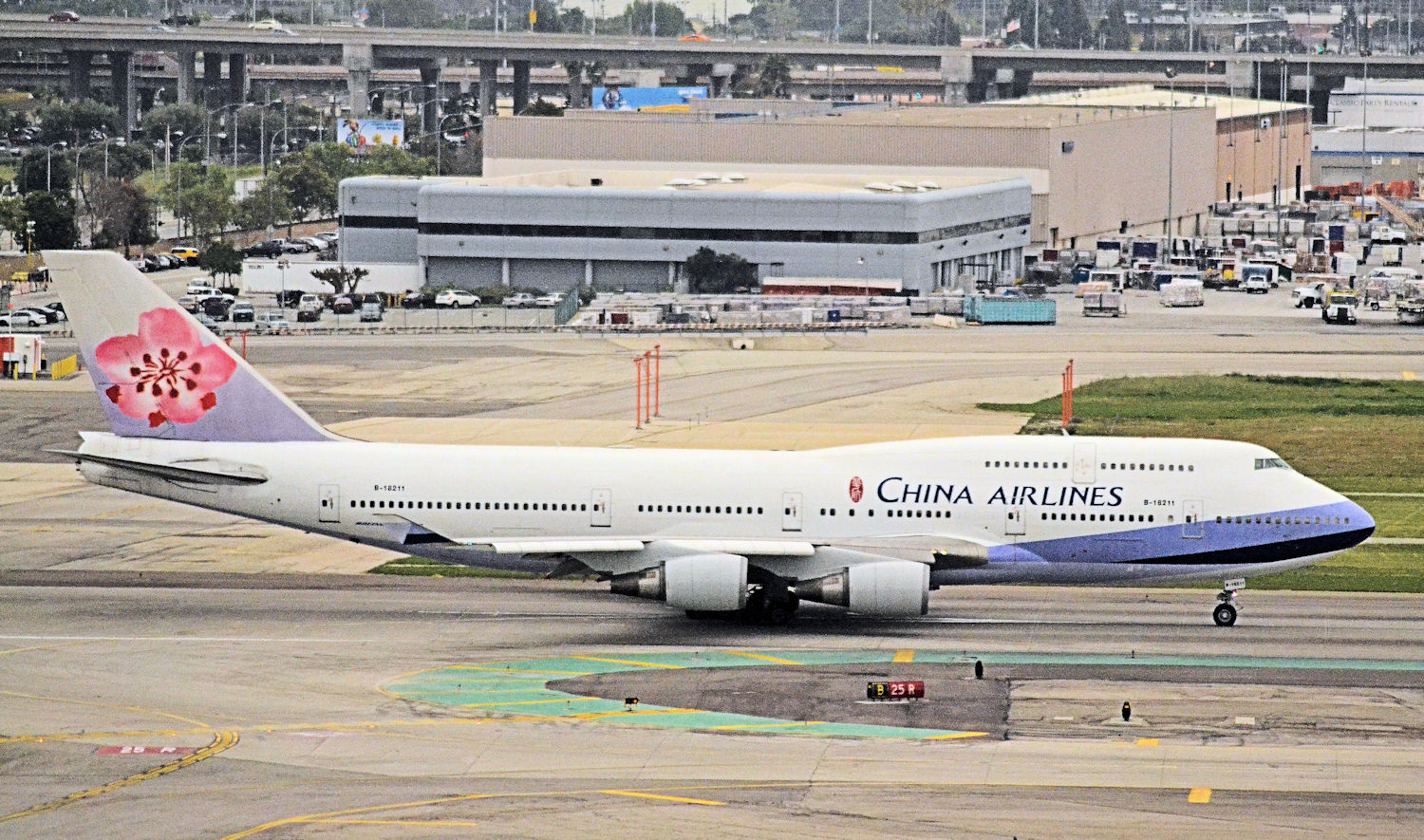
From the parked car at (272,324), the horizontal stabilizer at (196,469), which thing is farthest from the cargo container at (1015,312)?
the horizontal stabilizer at (196,469)

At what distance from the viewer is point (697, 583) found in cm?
5072

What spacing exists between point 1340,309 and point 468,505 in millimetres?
101438

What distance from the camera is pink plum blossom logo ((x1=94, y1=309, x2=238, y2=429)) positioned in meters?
53.8

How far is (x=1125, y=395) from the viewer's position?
101062 millimetres

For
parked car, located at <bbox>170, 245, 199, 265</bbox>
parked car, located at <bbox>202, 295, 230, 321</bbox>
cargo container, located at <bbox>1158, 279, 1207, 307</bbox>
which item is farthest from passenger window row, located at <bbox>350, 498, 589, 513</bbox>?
parked car, located at <bbox>170, 245, 199, 265</bbox>

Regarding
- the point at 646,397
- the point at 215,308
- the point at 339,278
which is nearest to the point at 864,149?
the point at 339,278

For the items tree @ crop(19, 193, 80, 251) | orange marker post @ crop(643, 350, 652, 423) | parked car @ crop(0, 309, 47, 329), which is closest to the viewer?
orange marker post @ crop(643, 350, 652, 423)

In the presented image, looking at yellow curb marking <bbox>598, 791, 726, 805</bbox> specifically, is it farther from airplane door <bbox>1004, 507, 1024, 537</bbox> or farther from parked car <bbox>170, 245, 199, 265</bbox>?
parked car <bbox>170, 245, 199, 265</bbox>

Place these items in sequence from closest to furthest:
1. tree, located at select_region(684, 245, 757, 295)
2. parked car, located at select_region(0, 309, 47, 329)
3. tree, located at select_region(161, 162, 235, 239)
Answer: parked car, located at select_region(0, 309, 47, 329), tree, located at select_region(684, 245, 757, 295), tree, located at select_region(161, 162, 235, 239)

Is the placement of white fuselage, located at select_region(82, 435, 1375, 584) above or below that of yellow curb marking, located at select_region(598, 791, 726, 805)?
above

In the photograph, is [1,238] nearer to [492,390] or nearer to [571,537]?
[492,390]

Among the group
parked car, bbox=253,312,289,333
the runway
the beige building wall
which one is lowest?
the runway

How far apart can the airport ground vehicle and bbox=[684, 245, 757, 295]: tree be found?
141 ft

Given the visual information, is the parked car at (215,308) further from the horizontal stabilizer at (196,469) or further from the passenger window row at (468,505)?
the passenger window row at (468,505)
